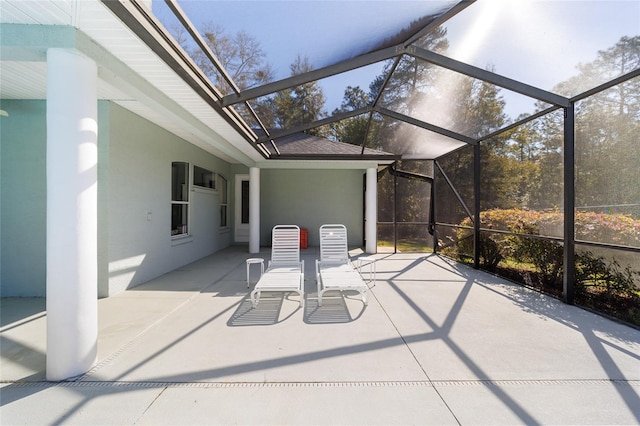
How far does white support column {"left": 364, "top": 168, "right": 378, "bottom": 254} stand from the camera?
30.3 feet

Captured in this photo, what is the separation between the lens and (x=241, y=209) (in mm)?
11102

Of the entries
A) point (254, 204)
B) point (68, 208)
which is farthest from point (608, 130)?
point (254, 204)

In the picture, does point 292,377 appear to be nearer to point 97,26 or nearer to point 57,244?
point 57,244

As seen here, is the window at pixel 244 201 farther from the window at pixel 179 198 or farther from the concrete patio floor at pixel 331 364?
the concrete patio floor at pixel 331 364

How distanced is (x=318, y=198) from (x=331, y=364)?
27.5ft

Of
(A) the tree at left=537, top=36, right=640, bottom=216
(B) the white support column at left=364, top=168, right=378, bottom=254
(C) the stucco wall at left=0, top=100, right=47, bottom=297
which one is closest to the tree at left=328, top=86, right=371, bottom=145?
(B) the white support column at left=364, top=168, right=378, bottom=254

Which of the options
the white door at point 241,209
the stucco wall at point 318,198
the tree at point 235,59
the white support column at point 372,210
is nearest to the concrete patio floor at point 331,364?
the tree at point 235,59

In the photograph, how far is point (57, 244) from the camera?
2.36m

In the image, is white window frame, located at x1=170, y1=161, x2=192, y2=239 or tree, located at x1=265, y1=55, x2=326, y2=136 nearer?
tree, located at x1=265, y1=55, x2=326, y2=136

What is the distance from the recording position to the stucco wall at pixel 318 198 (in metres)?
10.8

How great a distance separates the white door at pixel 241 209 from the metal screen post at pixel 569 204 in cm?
958

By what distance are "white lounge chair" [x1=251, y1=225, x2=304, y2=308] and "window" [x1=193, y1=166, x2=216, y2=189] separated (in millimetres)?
3529

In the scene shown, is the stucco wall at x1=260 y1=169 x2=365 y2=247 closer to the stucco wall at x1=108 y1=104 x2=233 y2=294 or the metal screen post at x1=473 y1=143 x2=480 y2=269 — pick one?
the stucco wall at x1=108 y1=104 x2=233 y2=294

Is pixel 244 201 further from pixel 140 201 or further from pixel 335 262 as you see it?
pixel 335 262
